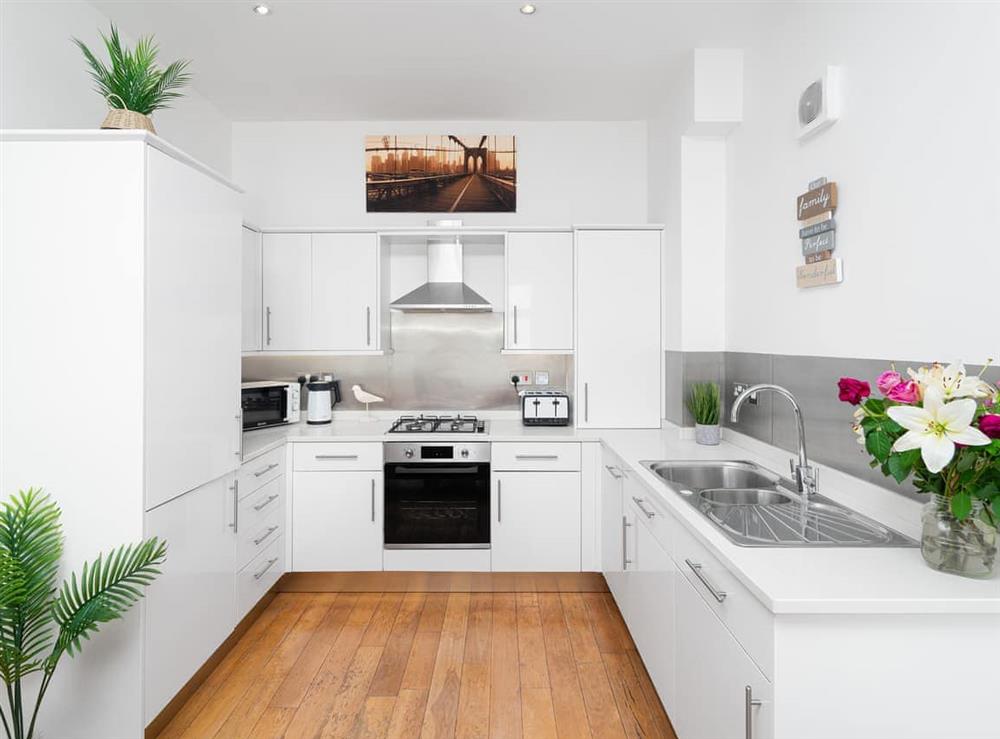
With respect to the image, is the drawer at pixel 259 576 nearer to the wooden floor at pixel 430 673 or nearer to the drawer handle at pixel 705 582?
the wooden floor at pixel 430 673

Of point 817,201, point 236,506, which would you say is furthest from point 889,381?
point 236,506

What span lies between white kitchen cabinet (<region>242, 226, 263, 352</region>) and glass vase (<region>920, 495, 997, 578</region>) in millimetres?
3163

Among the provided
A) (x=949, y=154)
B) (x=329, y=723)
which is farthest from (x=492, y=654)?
(x=949, y=154)

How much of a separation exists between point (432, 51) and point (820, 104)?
184 cm

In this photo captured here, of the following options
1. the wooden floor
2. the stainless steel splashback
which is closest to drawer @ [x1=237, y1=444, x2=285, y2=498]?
the wooden floor

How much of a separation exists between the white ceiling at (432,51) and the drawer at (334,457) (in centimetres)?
205

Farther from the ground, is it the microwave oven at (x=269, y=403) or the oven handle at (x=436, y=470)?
the microwave oven at (x=269, y=403)

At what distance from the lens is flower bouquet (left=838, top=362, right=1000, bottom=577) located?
117 cm

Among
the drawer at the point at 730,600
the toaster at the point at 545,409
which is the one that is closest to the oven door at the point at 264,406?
the toaster at the point at 545,409

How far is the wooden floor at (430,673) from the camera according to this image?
84.0 inches

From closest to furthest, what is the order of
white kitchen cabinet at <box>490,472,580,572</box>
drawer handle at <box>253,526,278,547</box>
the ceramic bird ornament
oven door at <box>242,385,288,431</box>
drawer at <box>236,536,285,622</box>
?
drawer at <box>236,536,285,622</box>, drawer handle at <box>253,526,278,547</box>, white kitchen cabinet at <box>490,472,580,572</box>, oven door at <box>242,385,288,431</box>, the ceramic bird ornament

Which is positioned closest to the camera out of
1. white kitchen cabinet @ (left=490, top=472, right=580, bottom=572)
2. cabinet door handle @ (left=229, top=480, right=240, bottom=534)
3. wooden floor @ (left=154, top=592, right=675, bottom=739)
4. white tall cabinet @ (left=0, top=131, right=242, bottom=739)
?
white tall cabinet @ (left=0, top=131, right=242, bottom=739)

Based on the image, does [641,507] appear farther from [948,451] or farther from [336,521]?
[336,521]

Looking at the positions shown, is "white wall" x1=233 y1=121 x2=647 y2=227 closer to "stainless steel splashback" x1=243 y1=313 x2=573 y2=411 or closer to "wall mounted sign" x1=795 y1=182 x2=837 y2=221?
"stainless steel splashback" x1=243 y1=313 x2=573 y2=411
